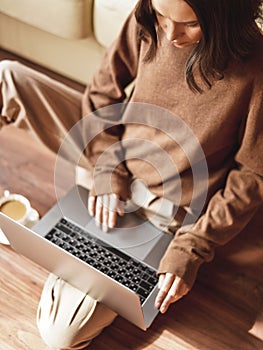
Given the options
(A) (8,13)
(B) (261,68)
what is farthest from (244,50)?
(A) (8,13)

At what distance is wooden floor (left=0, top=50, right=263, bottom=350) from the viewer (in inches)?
56.4

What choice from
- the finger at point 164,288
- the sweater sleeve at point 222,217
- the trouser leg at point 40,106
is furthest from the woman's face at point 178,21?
the finger at point 164,288

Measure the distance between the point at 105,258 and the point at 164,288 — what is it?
176 millimetres

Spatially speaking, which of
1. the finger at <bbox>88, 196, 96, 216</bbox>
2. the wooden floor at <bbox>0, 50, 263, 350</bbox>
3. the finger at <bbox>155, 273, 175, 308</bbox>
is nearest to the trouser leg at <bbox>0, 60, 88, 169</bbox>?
the finger at <bbox>88, 196, 96, 216</bbox>

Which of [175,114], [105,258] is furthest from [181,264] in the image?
[175,114]

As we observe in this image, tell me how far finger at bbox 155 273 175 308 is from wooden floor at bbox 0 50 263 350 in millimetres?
152

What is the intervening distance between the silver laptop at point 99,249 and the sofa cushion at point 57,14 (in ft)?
1.61

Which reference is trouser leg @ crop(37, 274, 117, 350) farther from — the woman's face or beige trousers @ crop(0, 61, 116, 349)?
the woman's face

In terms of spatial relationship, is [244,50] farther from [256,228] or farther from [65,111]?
[256,228]

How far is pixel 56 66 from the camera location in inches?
77.4

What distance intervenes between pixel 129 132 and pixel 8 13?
70 centimetres

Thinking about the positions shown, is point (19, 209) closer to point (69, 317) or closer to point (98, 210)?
point (98, 210)

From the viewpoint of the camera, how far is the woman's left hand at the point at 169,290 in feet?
4.32

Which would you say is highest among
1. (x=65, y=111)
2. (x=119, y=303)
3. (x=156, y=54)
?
(x=156, y=54)
